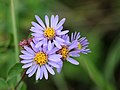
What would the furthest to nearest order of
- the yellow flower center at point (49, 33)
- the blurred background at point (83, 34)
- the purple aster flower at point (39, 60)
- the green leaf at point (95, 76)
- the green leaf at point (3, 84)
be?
the blurred background at point (83, 34) → the green leaf at point (95, 76) → the green leaf at point (3, 84) → the yellow flower center at point (49, 33) → the purple aster flower at point (39, 60)

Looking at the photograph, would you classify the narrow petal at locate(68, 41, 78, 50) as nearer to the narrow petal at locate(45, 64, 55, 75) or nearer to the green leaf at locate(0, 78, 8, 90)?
the narrow petal at locate(45, 64, 55, 75)

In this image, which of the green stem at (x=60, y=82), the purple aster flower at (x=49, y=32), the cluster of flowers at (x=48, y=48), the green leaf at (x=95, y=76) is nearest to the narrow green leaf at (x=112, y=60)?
the green leaf at (x=95, y=76)

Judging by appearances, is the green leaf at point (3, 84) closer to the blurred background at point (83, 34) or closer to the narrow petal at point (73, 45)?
the narrow petal at point (73, 45)

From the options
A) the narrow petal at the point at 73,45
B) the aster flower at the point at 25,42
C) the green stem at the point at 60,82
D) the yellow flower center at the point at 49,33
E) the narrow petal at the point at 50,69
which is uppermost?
the yellow flower center at the point at 49,33

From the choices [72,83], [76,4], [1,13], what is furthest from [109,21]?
[1,13]

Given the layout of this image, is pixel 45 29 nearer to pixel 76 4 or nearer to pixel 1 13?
pixel 1 13

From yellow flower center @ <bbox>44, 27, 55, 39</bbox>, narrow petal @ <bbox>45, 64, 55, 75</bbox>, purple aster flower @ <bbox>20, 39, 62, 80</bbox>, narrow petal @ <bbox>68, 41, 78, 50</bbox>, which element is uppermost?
yellow flower center @ <bbox>44, 27, 55, 39</bbox>

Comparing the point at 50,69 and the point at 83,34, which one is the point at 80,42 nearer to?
the point at 50,69

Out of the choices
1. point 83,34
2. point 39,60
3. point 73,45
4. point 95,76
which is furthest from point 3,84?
point 83,34

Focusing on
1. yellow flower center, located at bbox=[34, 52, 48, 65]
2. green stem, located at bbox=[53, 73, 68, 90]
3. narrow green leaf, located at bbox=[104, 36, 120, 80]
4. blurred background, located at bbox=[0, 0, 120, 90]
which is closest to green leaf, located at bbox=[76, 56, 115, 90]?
blurred background, located at bbox=[0, 0, 120, 90]
